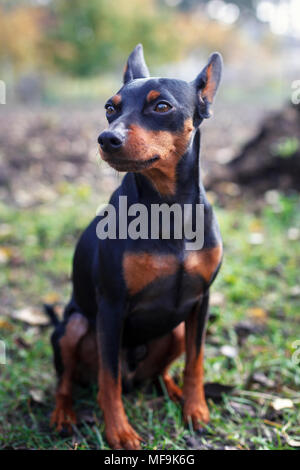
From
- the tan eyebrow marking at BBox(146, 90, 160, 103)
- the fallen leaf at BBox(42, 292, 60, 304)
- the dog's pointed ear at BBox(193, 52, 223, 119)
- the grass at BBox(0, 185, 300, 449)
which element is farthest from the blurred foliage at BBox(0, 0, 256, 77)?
the tan eyebrow marking at BBox(146, 90, 160, 103)

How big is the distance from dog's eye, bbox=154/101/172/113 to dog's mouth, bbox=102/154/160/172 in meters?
0.17

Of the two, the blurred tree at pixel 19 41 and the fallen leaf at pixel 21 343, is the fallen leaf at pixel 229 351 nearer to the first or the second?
the fallen leaf at pixel 21 343

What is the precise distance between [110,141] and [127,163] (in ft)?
0.36

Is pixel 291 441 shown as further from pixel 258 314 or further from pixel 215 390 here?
pixel 258 314

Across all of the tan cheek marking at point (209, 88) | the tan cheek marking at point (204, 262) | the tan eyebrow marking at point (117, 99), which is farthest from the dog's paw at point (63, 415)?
the tan cheek marking at point (209, 88)

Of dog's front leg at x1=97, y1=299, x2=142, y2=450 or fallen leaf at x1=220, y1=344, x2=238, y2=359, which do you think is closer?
dog's front leg at x1=97, y1=299, x2=142, y2=450

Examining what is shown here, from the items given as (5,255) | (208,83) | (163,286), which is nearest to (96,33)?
(5,255)

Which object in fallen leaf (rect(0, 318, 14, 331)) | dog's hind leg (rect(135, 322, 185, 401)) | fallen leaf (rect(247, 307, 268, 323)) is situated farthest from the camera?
fallen leaf (rect(247, 307, 268, 323))

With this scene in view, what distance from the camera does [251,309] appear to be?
3469 millimetres

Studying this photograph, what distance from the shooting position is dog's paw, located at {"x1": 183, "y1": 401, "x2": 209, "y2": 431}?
2.33 meters

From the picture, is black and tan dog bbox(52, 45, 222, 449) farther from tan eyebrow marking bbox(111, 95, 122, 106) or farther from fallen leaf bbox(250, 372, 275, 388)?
fallen leaf bbox(250, 372, 275, 388)

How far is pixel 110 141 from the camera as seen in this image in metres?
1.70

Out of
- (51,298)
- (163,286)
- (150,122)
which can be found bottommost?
(51,298)

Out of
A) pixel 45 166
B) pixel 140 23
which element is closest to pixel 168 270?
pixel 45 166
